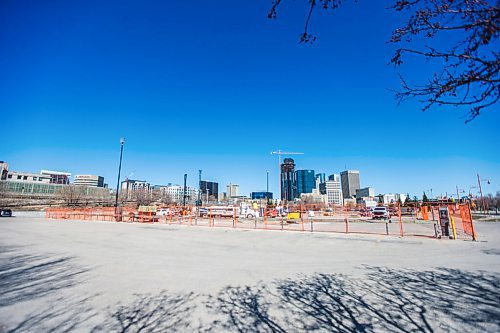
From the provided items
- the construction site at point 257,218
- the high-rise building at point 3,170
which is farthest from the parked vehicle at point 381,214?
the high-rise building at point 3,170

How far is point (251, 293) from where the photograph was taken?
18.2ft

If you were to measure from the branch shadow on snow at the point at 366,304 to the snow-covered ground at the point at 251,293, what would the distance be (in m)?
0.02

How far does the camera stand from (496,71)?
206 centimetres

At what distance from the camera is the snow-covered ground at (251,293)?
4121 mm

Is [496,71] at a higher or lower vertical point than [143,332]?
higher

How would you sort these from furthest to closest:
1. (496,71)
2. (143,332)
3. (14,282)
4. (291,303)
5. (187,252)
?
(187,252) → (14,282) → (291,303) → (143,332) → (496,71)

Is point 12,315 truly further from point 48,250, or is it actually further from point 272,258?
point 48,250

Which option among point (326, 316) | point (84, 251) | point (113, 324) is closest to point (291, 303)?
point (326, 316)

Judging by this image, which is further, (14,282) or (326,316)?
(14,282)

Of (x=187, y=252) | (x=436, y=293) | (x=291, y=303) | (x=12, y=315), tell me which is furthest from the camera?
(x=187, y=252)

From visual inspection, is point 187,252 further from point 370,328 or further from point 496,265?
point 496,265

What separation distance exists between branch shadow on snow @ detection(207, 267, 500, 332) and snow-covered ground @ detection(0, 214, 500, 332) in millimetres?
20

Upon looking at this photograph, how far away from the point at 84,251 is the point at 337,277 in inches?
422

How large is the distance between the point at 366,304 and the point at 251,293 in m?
2.39
